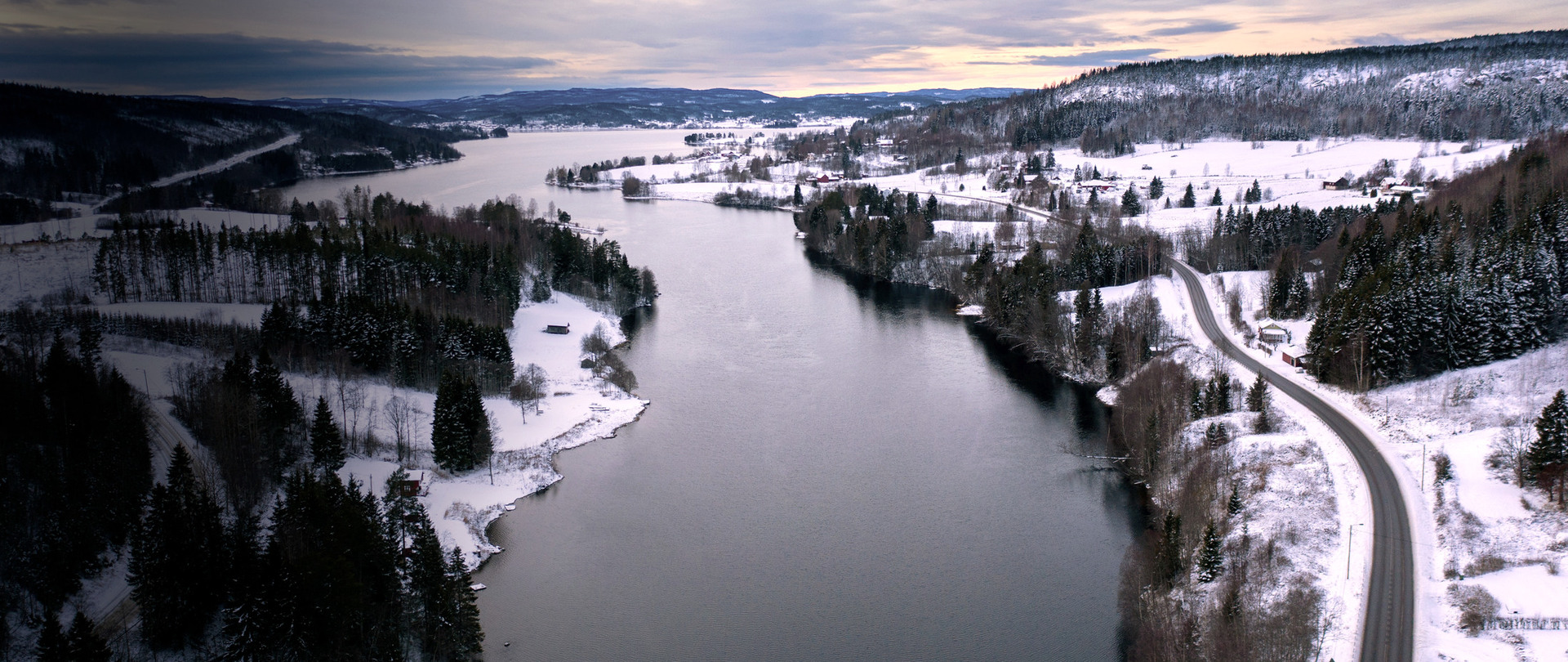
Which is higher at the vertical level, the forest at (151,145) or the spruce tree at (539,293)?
the forest at (151,145)

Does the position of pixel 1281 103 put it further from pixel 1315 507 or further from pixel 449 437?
pixel 449 437

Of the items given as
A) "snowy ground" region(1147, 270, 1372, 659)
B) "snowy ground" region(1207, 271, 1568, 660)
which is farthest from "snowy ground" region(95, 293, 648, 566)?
"snowy ground" region(1207, 271, 1568, 660)

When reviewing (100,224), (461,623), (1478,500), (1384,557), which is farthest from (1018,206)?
(461,623)

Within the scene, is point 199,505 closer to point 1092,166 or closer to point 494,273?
point 494,273

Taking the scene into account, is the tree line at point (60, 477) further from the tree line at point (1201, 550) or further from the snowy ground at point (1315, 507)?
the snowy ground at point (1315, 507)

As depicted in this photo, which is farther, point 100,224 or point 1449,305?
point 100,224

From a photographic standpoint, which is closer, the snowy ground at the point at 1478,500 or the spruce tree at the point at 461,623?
the snowy ground at the point at 1478,500

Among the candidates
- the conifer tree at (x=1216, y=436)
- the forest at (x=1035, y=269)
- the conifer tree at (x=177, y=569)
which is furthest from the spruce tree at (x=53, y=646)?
the forest at (x=1035, y=269)
